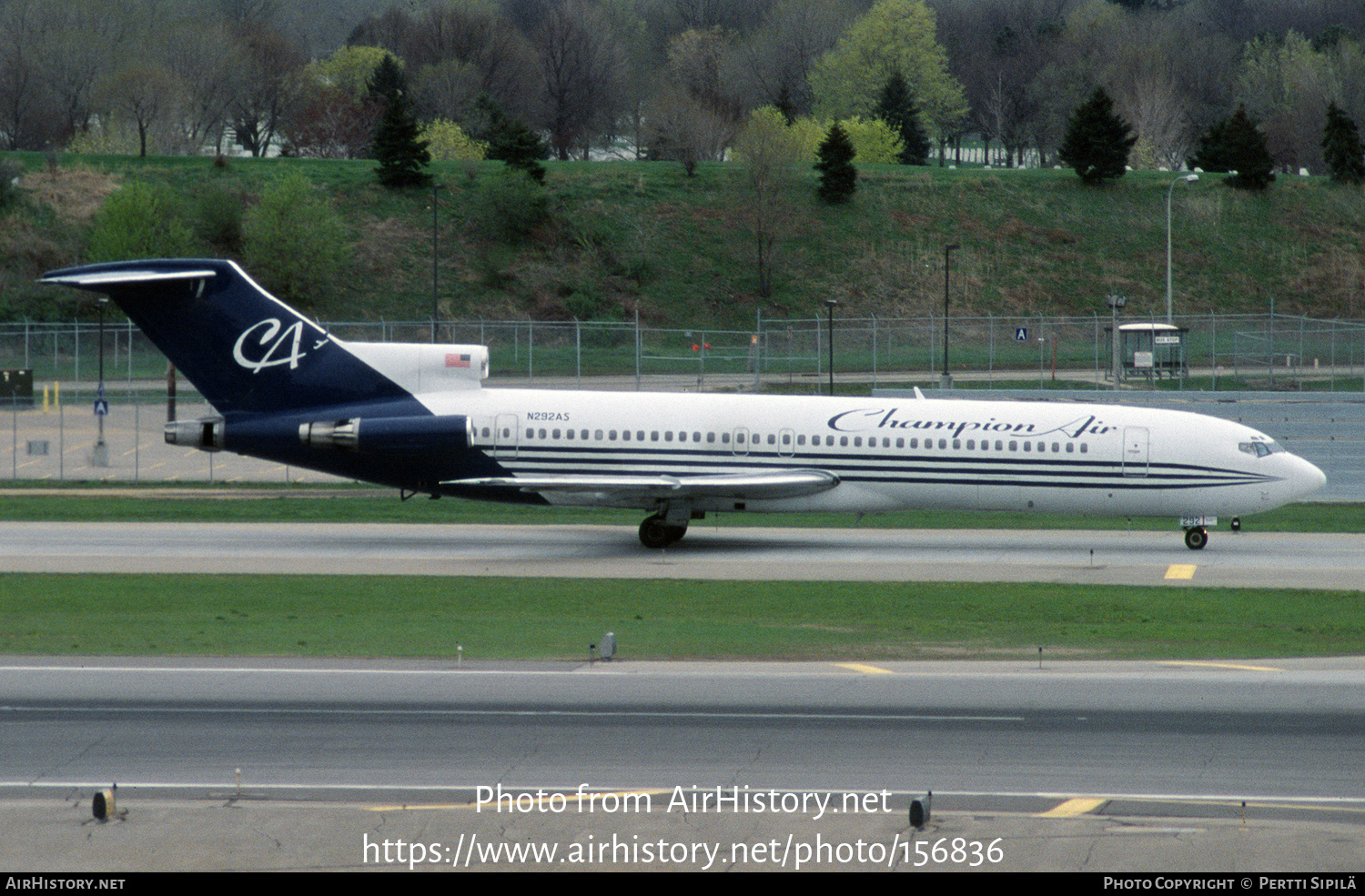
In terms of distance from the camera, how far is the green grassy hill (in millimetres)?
92375

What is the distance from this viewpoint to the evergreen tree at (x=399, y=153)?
10069 cm

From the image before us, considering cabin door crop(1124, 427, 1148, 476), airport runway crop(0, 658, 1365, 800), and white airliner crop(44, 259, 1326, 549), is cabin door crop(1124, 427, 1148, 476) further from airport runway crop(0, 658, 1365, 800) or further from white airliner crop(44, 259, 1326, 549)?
airport runway crop(0, 658, 1365, 800)

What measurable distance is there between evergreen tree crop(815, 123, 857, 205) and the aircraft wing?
239 feet

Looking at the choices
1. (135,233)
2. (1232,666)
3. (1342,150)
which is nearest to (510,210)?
(135,233)

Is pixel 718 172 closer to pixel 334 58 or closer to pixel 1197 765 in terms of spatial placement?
pixel 334 58

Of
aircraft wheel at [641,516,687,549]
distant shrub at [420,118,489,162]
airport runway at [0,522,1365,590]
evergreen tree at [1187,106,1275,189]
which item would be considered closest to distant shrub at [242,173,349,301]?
distant shrub at [420,118,489,162]

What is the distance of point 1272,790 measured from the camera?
48.4 ft

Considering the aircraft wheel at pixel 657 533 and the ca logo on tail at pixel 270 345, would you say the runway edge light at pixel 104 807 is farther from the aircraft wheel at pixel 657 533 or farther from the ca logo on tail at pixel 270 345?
the ca logo on tail at pixel 270 345

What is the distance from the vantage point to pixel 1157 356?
70.2m

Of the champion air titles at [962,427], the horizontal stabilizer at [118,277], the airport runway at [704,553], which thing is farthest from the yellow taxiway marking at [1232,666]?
the horizontal stabilizer at [118,277]

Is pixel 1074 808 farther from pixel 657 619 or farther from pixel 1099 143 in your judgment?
pixel 1099 143

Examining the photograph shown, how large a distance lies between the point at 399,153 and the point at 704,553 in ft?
244

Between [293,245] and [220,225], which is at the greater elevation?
[220,225]

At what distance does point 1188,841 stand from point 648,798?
5.17m
